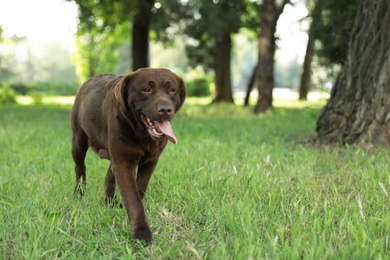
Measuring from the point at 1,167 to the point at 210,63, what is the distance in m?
27.4

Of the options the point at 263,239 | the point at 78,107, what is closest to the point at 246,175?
the point at 263,239

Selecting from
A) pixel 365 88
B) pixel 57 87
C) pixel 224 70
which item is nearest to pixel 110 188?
pixel 365 88

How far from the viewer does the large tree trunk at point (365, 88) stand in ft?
23.0

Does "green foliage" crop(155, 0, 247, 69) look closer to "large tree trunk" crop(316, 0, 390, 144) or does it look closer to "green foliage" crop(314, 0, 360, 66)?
"green foliage" crop(314, 0, 360, 66)

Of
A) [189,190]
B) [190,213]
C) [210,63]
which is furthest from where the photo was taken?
[210,63]

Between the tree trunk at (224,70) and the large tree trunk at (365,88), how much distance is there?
18.9 m

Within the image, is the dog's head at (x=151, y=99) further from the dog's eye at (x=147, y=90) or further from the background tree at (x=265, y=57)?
the background tree at (x=265, y=57)

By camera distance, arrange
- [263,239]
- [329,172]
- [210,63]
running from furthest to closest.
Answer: [210,63]
[329,172]
[263,239]

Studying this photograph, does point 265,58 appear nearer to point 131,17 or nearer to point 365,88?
point 131,17

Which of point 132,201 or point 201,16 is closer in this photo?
point 132,201

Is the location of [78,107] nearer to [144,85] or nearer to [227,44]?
[144,85]

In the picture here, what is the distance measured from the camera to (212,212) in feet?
12.7

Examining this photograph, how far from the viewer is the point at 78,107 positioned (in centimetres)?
493

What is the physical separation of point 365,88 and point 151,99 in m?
4.85
